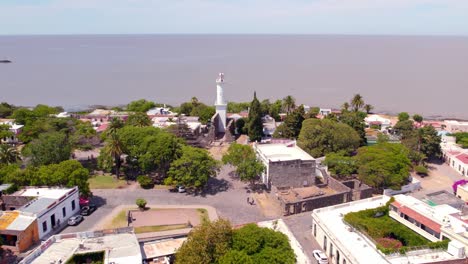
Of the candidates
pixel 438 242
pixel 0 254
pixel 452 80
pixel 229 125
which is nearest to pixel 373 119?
pixel 229 125

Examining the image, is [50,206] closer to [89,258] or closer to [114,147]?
[89,258]

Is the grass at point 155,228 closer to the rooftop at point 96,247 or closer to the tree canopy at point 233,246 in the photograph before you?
the rooftop at point 96,247

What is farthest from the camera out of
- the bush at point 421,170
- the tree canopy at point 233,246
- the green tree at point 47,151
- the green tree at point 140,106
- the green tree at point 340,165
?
the green tree at point 140,106

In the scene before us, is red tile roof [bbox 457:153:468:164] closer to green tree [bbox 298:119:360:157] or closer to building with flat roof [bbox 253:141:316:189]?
green tree [bbox 298:119:360:157]

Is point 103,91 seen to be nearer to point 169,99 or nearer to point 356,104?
point 169,99

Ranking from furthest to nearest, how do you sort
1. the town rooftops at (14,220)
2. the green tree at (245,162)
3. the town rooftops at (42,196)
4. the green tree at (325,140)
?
1. the green tree at (325,140)
2. the green tree at (245,162)
3. the town rooftops at (42,196)
4. the town rooftops at (14,220)

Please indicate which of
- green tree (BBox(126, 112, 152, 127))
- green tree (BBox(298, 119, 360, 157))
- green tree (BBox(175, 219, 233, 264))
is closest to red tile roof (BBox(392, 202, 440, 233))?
green tree (BBox(175, 219, 233, 264))

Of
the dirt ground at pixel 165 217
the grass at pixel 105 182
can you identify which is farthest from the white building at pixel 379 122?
the grass at pixel 105 182
